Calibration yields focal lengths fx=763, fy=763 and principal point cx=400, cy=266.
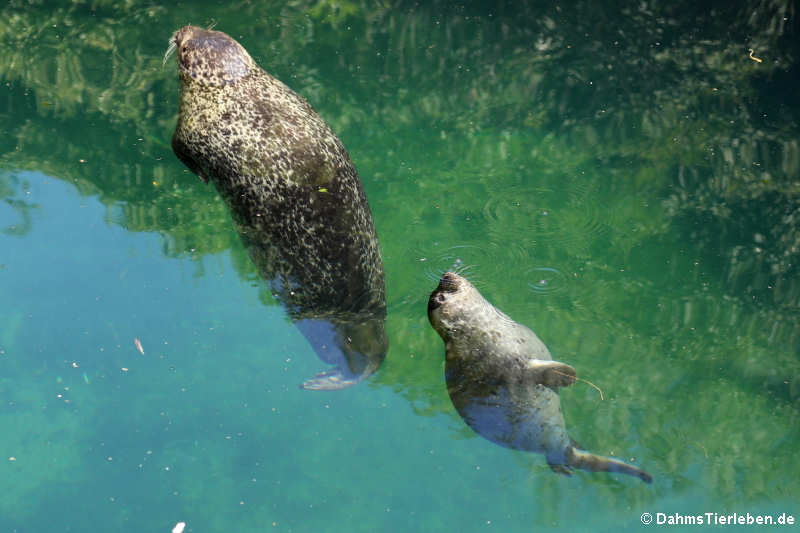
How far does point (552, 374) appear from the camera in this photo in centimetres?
432

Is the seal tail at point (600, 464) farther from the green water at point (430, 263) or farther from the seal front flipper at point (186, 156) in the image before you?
the seal front flipper at point (186, 156)

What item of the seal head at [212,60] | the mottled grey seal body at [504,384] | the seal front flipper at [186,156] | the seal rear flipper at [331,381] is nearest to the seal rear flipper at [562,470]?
the mottled grey seal body at [504,384]

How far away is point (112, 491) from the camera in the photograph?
438 cm

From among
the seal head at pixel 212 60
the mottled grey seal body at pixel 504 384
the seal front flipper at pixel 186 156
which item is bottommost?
the mottled grey seal body at pixel 504 384

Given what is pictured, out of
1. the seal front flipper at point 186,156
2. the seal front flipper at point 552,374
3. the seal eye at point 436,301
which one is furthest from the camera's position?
the seal front flipper at point 186,156

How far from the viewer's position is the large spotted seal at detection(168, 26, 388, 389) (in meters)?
4.69

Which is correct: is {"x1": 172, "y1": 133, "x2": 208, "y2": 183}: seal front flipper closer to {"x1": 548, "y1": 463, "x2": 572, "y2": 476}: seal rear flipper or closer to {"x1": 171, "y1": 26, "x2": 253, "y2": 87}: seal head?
{"x1": 171, "y1": 26, "x2": 253, "y2": 87}: seal head

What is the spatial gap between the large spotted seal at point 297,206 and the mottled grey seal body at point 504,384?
52cm

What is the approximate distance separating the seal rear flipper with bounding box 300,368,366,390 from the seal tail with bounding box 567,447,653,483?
135 cm

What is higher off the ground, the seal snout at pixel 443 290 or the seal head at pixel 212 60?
the seal head at pixel 212 60

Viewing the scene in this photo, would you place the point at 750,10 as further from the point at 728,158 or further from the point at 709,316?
the point at 709,316

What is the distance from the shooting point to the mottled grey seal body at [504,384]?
172 inches

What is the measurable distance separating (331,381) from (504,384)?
1075 mm

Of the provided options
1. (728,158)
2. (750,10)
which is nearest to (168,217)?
(728,158)
